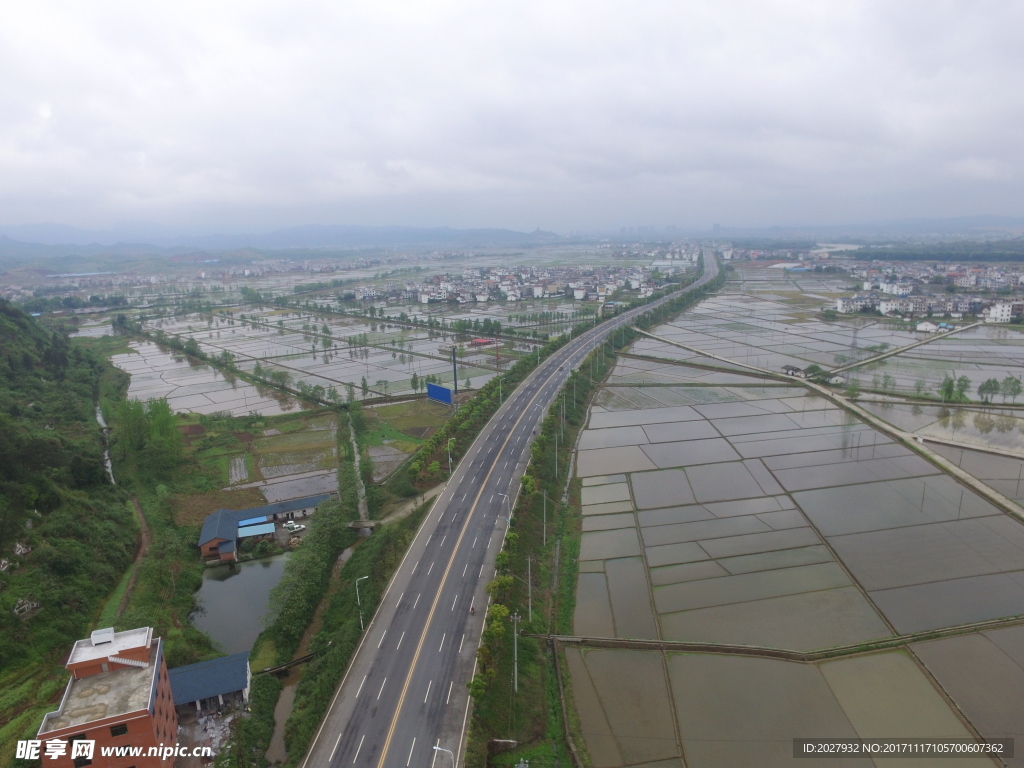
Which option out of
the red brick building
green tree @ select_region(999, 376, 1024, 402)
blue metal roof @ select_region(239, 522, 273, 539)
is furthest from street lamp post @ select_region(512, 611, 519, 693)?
green tree @ select_region(999, 376, 1024, 402)

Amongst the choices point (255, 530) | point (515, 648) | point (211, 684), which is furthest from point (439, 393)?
point (211, 684)

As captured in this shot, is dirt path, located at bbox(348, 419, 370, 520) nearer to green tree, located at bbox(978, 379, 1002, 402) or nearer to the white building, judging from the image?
green tree, located at bbox(978, 379, 1002, 402)

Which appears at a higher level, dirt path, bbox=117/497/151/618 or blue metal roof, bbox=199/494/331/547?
blue metal roof, bbox=199/494/331/547

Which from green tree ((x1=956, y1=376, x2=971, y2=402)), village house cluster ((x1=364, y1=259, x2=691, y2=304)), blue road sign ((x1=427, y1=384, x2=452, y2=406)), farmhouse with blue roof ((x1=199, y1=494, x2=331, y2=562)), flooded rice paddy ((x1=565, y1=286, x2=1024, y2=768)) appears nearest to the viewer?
flooded rice paddy ((x1=565, y1=286, x2=1024, y2=768))

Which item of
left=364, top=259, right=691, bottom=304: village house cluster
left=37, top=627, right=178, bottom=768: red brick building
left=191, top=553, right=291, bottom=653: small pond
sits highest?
left=364, top=259, right=691, bottom=304: village house cluster

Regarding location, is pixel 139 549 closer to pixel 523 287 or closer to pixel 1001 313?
pixel 1001 313

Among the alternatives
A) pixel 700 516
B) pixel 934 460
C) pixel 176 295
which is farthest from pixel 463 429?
pixel 176 295

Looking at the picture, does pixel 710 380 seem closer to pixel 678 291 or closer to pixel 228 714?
pixel 228 714

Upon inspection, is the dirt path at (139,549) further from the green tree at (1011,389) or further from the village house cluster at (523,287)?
the village house cluster at (523,287)
